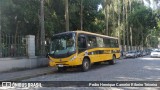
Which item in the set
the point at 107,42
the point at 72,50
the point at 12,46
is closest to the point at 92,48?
the point at 72,50

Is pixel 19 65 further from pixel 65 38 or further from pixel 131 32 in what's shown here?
pixel 131 32

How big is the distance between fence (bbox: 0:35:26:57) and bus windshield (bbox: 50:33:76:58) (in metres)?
2.45

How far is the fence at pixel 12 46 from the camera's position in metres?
19.0

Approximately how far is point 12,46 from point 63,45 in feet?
11.9

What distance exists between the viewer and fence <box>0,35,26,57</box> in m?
19.0

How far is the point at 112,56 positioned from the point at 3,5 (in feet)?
36.4

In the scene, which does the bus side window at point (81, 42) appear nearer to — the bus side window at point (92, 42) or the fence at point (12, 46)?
the bus side window at point (92, 42)

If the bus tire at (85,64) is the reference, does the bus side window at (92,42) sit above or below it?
above

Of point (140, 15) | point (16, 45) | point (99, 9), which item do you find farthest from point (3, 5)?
point (140, 15)

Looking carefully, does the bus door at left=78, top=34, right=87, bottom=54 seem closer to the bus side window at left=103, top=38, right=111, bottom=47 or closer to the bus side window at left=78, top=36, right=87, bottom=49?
the bus side window at left=78, top=36, right=87, bottom=49

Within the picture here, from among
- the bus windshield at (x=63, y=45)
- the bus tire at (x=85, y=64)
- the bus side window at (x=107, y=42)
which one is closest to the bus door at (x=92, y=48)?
the bus tire at (x=85, y=64)

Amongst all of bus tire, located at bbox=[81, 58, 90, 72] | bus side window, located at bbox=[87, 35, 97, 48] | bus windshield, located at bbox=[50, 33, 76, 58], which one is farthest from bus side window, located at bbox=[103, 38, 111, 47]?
bus windshield, located at bbox=[50, 33, 76, 58]

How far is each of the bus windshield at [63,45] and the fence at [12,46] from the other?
245 centimetres

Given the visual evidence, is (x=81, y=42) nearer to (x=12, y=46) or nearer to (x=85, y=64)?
(x=85, y=64)
